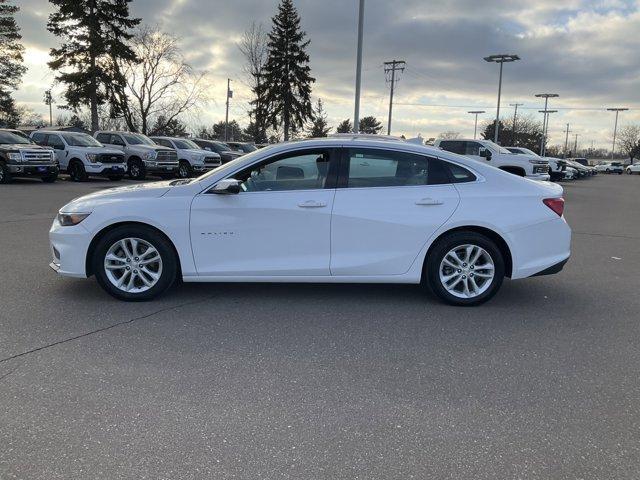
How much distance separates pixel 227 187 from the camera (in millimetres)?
5016

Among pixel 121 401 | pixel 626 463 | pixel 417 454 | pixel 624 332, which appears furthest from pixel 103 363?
pixel 624 332

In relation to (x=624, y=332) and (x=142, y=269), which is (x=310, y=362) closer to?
(x=142, y=269)

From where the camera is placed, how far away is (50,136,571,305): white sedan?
5137 millimetres

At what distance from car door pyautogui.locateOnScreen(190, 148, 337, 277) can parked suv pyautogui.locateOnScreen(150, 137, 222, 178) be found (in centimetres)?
1964

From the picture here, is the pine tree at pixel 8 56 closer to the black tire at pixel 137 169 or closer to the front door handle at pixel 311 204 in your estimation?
the black tire at pixel 137 169

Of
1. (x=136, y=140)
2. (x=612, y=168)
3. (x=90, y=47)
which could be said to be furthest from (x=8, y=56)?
(x=612, y=168)

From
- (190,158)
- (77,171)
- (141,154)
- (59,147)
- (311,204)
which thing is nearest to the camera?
(311,204)

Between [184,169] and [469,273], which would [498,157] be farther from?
[469,273]

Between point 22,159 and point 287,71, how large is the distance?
36040mm

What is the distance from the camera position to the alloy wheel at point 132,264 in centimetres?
521

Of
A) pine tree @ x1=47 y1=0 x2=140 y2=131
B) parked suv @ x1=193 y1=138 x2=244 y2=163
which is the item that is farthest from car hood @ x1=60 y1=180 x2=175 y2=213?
pine tree @ x1=47 y1=0 x2=140 y2=131

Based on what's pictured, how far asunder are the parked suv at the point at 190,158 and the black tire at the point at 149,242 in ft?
63.9

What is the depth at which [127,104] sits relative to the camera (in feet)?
138

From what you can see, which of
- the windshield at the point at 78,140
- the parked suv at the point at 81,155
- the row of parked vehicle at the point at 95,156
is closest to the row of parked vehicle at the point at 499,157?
the row of parked vehicle at the point at 95,156
